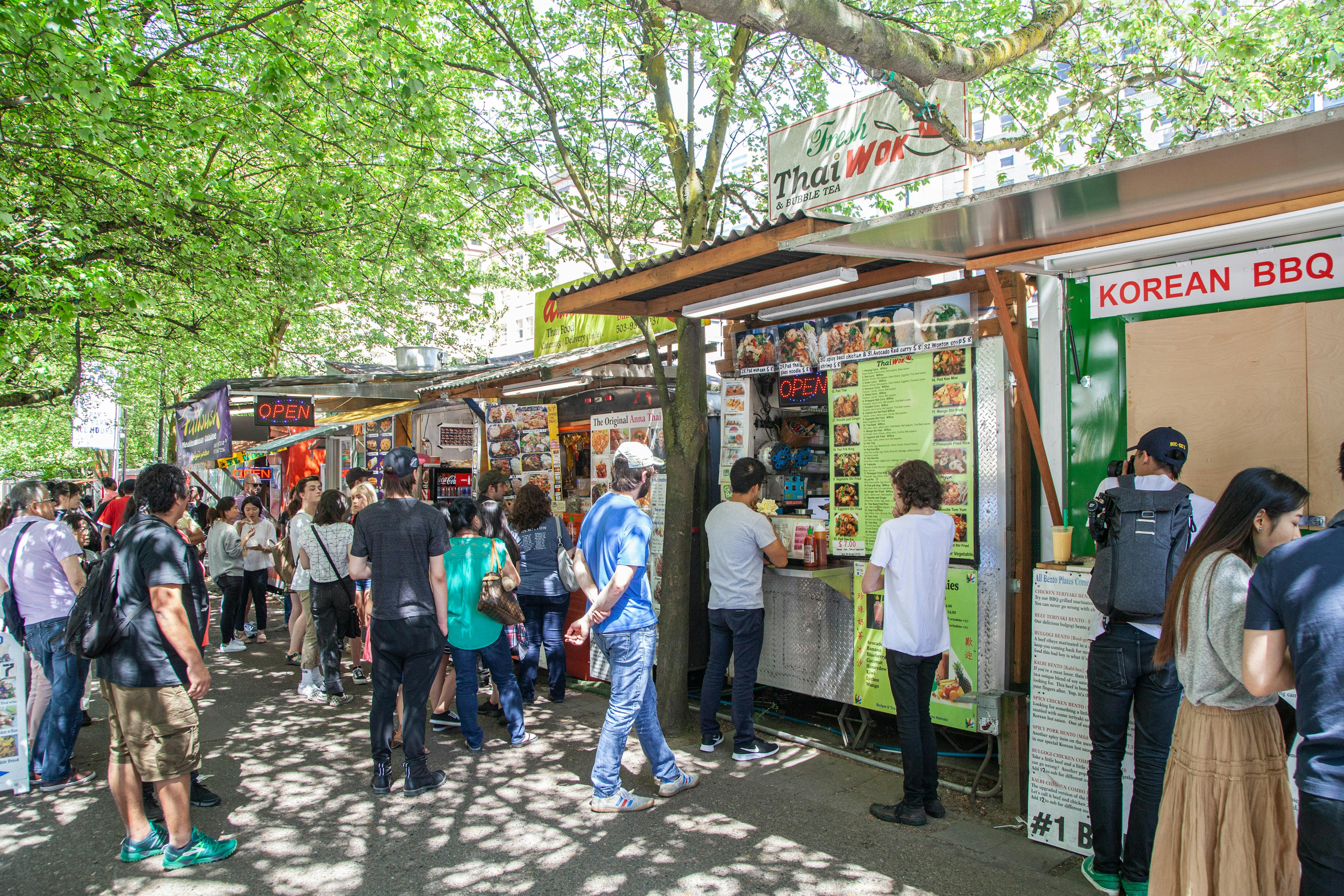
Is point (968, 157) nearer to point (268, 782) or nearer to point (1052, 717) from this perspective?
point (1052, 717)

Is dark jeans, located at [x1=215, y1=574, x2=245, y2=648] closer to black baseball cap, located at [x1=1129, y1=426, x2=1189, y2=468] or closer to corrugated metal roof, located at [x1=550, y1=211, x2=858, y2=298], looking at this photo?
corrugated metal roof, located at [x1=550, y1=211, x2=858, y2=298]

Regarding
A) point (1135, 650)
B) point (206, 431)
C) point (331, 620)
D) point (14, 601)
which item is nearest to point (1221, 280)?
point (1135, 650)

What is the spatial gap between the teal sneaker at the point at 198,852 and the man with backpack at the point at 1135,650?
398 centimetres

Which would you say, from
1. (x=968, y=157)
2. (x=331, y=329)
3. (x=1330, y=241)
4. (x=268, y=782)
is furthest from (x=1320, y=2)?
(x=331, y=329)

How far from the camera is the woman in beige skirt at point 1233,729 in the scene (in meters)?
2.57

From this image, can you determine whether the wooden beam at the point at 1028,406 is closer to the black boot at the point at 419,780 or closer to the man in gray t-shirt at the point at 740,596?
the man in gray t-shirt at the point at 740,596

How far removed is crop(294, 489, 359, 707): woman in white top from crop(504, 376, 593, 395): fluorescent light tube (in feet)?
8.52

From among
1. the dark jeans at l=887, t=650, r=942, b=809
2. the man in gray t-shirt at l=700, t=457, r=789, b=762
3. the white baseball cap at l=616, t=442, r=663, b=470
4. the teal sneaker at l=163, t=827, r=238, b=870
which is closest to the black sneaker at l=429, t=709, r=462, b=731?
the man in gray t-shirt at l=700, t=457, r=789, b=762

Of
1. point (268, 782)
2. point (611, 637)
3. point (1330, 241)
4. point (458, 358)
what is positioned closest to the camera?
point (1330, 241)

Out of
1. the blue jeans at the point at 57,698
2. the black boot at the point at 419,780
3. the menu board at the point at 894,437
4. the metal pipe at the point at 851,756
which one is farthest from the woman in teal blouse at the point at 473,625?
the menu board at the point at 894,437

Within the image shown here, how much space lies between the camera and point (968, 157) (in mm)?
6066

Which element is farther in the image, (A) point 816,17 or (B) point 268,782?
(B) point 268,782

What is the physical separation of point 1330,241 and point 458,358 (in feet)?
80.9

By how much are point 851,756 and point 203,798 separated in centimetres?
383
